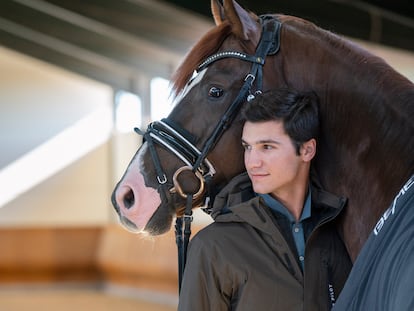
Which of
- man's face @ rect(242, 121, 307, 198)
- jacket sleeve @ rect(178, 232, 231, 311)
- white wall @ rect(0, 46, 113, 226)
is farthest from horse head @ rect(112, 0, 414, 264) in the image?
white wall @ rect(0, 46, 113, 226)

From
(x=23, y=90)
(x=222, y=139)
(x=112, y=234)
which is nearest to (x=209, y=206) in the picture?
(x=222, y=139)

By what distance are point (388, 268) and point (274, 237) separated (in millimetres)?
545

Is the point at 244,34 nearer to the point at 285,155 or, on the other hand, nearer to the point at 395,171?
the point at 285,155

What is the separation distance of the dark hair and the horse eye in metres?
0.16

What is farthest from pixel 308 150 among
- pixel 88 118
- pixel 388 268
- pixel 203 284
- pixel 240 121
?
pixel 88 118

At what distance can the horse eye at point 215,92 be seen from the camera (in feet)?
6.09

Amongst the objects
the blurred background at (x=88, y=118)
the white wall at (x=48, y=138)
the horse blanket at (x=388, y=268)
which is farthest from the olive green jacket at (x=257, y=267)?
the white wall at (x=48, y=138)

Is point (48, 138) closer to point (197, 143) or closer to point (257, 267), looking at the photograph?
point (197, 143)

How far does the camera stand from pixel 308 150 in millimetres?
1712

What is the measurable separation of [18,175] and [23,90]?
1.44m

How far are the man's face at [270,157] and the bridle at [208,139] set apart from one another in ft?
0.50

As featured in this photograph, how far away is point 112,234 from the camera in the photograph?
988cm

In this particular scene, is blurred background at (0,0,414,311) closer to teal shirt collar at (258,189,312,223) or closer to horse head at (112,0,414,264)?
horse head at (112,0,414,264)

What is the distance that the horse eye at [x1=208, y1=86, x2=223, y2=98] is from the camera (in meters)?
1.86
